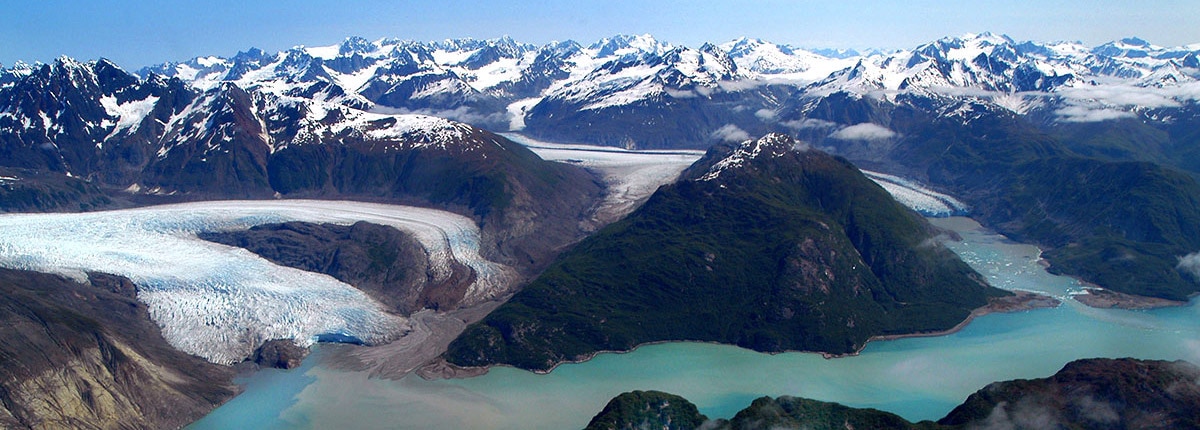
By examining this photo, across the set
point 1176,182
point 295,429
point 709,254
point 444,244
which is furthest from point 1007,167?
point 295,429

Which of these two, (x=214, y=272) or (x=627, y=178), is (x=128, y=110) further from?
(x=627, y=178)

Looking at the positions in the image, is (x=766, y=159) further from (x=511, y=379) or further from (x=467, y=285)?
(x=511, y=379)

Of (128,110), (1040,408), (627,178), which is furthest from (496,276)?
(128,110)

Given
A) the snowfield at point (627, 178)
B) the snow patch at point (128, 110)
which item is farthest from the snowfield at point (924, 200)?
the snow patch at point (128, 110)

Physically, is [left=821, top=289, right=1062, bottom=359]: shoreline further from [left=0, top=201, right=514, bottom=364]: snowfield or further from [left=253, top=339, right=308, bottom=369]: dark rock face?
[left=253, top=339, right=308, bottom=369]: dark rock face

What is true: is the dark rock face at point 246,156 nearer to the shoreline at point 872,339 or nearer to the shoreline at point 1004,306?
the shoreline at point 872,339

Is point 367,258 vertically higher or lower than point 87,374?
higher

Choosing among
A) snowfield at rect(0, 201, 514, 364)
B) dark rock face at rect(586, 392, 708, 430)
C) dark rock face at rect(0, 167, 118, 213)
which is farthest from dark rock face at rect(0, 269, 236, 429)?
dark rock face at rect(0, 167, 118, 213)
